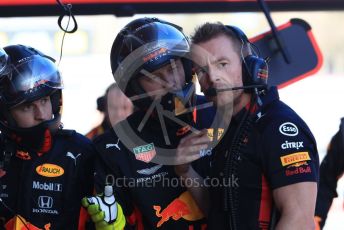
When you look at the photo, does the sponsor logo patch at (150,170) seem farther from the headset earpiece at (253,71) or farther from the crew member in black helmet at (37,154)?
the headset earpiece at (253,71)

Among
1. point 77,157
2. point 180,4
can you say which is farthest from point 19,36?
point 77,157

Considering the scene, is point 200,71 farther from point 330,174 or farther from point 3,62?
point 330,174

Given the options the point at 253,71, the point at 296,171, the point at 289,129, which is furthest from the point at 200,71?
the point at 296,171

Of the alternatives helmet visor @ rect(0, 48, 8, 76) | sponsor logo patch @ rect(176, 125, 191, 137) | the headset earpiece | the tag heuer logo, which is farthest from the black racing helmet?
the headset earpiece

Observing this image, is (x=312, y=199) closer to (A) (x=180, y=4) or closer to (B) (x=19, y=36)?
(A) (x=180, y=4)

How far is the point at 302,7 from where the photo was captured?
4086mm

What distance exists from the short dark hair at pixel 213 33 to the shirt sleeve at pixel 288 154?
1.31ft

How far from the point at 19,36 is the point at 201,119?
1505mm

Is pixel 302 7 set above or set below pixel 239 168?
above

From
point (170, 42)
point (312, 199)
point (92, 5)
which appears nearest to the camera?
point (312, 199)

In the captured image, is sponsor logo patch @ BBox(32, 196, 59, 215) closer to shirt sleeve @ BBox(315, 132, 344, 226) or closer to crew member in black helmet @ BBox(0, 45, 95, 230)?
crew member in black helmet @ BBox(0, 45, 95, 230)

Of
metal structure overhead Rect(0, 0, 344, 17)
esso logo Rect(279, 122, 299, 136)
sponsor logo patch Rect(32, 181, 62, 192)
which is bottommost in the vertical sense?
sponsor logo patch Rect(32, 181, 62, 192)

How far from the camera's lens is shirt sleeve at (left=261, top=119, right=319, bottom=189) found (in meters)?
2.41

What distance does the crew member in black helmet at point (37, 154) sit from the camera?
9.71 feet
